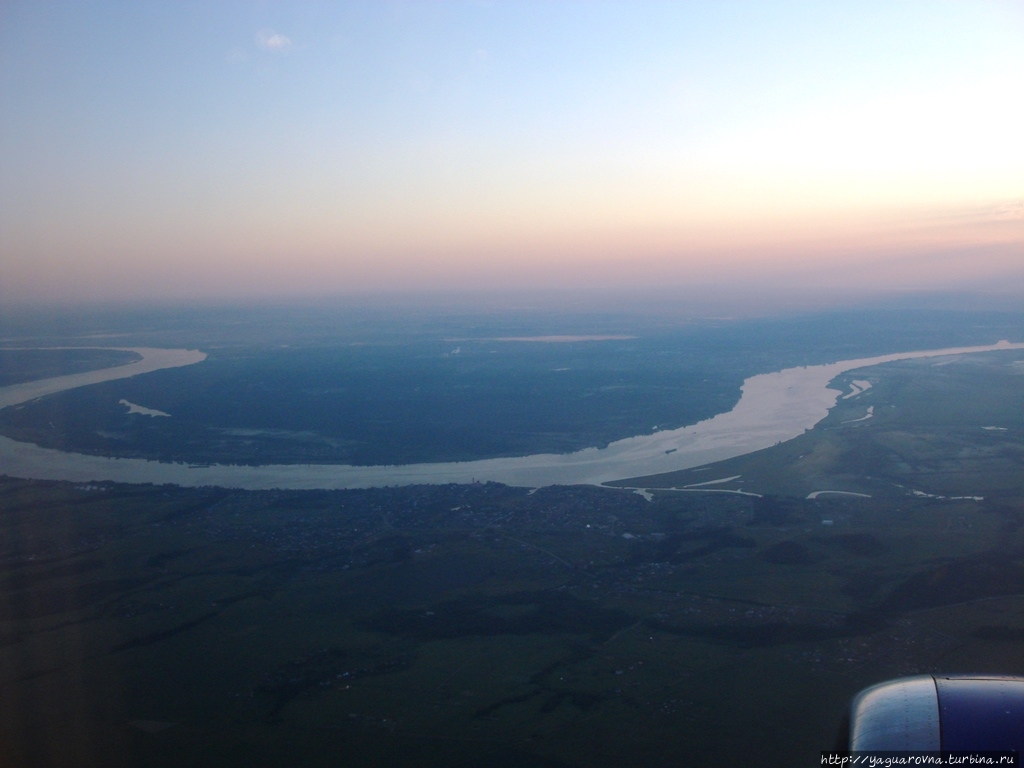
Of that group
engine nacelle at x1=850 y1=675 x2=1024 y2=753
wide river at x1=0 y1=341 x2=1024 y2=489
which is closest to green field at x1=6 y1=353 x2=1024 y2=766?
wide river at x1=0 y1=341 x2=1024 y2=489

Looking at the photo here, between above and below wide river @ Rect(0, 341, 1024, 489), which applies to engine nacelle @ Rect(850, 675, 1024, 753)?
above

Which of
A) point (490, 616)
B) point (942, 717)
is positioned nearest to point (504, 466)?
point (490, 616)

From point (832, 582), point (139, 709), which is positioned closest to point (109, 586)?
point (139, 709)

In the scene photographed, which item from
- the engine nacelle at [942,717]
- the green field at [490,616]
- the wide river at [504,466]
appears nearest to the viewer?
the engine nacelle at [942,717]

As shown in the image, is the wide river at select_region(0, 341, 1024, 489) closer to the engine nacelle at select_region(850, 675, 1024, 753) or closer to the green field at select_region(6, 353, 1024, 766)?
the green field at select_region(6, 353, 1024, 766)

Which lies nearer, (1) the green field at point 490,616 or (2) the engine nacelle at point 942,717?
(2) the engine nacelle at point 942,717

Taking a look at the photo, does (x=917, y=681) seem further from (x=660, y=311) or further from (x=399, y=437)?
(x=660, y=311)

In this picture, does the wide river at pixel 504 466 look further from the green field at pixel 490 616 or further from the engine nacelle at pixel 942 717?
the engine nacelle at pixel 942 717

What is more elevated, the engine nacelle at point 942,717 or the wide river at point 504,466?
the engine nacelle at point 942,717

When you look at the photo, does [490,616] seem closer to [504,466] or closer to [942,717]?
[942,717]

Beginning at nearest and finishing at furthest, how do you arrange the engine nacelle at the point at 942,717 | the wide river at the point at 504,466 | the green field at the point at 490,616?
the engine nacelle at the point at 942,717 < the green field at the point at 490,616 < the wide river at the point at 504,466

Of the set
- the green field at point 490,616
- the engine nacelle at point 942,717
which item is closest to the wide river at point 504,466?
the green field at point 490,616
